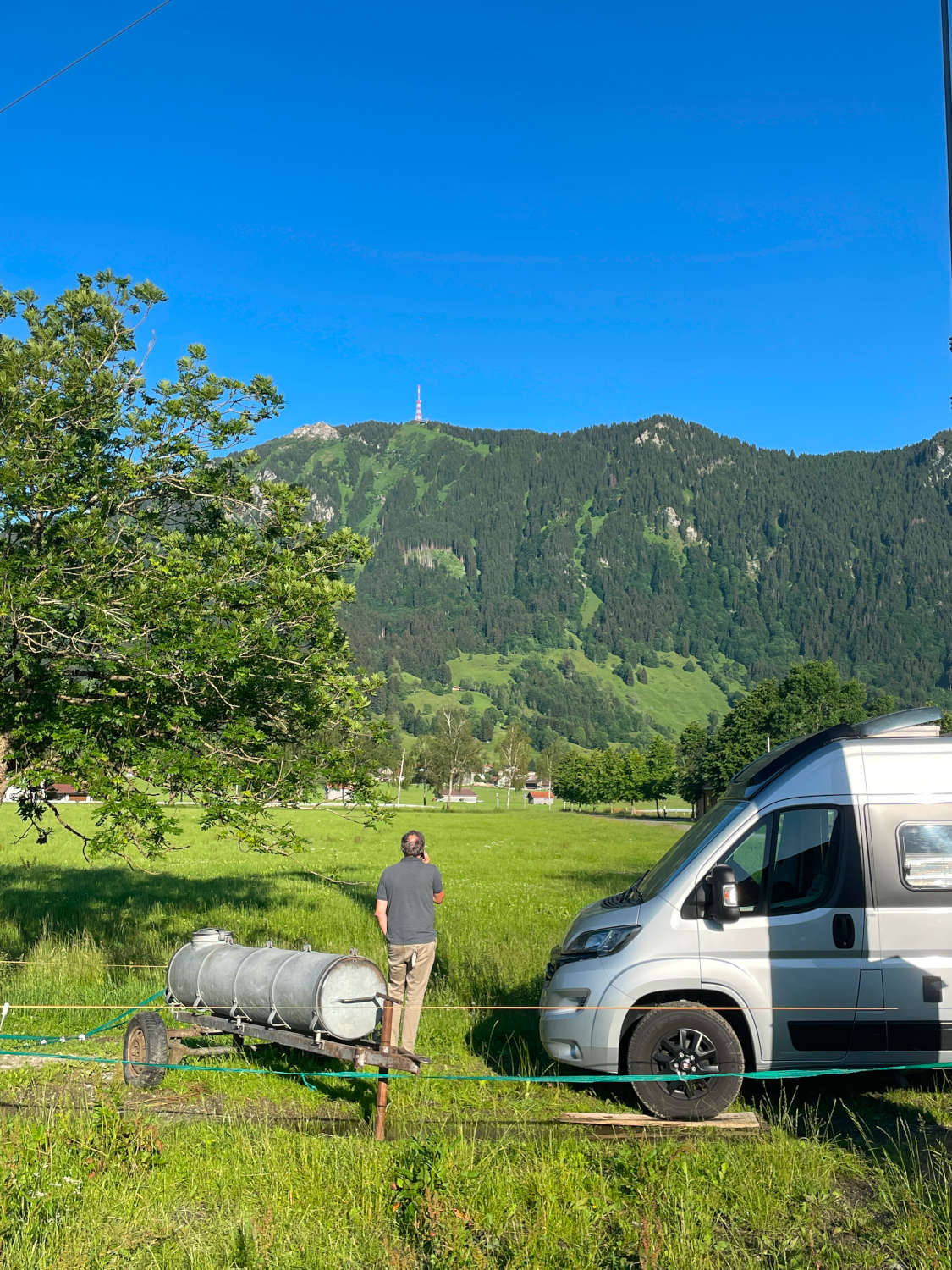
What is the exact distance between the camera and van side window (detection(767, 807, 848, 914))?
7723 millimetres

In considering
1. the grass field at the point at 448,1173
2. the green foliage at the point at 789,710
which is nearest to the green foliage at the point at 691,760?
the green foliage at the point at 789,710

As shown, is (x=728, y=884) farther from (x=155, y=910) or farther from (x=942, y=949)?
(x=155, y=910)

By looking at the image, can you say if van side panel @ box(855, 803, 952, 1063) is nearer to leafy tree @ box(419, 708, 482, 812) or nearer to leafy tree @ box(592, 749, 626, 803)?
leafy tree @ box(419, 708, 482, 812)

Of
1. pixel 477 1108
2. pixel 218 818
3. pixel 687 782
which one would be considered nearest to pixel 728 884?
pixel 477 1108

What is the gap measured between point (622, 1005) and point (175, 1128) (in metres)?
3.46

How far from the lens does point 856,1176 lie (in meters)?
6.18

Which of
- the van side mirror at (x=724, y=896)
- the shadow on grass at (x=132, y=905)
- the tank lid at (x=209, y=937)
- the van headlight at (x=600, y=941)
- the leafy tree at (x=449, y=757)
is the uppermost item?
the leafy tree at (x=449, y=757)

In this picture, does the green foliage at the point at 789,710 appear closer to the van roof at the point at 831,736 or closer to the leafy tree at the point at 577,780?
the leafy tree at the point at 577,780

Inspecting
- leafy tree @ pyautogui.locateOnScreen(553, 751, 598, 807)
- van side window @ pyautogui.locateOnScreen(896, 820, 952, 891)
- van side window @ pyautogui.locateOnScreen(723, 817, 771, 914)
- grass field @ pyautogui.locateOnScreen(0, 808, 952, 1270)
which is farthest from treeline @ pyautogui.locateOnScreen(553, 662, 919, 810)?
van side window @ pyautogui.locateOnScreen(723, 817, 771, 914)

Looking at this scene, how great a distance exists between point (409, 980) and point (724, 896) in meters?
2.80

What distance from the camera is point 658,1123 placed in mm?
7086

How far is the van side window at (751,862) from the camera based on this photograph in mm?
7770

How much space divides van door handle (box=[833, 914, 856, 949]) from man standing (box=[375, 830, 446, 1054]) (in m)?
3.21

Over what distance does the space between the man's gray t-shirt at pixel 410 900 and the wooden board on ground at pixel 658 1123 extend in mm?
1834
